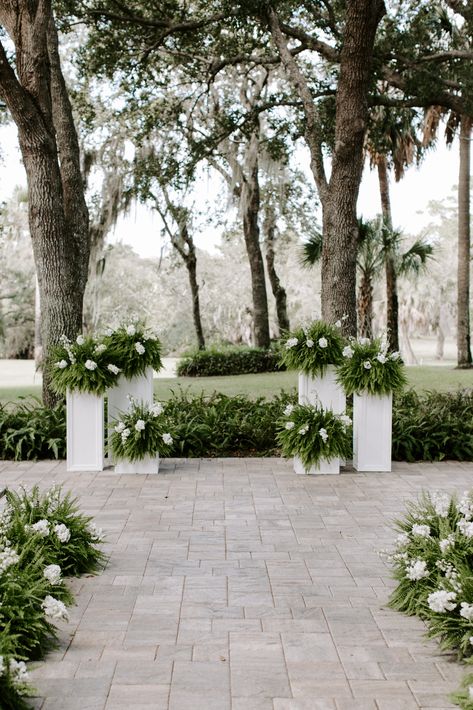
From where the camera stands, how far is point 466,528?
3553 millimetres

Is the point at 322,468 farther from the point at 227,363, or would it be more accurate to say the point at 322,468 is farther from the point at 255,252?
the point at 255,252

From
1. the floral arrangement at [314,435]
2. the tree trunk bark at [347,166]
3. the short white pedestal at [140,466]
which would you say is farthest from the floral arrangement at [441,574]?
the tree trunk bark at [347,166]

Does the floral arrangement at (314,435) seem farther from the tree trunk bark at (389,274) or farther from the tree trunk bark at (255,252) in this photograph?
the tree trunk bark at (255,252)

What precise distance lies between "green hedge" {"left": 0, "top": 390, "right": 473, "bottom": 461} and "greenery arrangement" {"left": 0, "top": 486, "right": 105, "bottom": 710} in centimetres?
311

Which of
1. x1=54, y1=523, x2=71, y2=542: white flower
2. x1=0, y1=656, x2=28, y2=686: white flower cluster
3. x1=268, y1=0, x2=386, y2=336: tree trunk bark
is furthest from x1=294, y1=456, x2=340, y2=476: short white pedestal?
x1=0, y1=656, x2=28, y2=686: white flower cluster

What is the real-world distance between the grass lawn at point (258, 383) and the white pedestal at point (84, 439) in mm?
5981

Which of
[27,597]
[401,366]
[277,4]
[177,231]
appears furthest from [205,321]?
[27,597]

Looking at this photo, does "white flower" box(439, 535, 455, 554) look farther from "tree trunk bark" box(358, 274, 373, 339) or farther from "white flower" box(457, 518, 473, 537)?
"tree trunk bark" box(358, 274, 373, 339)

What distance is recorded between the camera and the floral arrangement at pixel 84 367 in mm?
6758

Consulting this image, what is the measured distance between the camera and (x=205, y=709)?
2.61m

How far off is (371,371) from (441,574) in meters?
3.36

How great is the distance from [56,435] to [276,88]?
47.4 feet

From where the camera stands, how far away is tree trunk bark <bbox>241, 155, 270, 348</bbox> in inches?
731

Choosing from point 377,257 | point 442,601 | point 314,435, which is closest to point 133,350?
point 314,435
